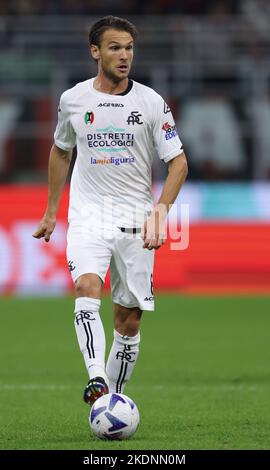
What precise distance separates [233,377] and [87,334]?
3.46 m

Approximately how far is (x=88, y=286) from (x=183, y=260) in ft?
35.2

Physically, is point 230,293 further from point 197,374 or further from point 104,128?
point 104,128

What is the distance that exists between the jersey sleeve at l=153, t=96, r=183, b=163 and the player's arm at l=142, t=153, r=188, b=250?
0.15 ft

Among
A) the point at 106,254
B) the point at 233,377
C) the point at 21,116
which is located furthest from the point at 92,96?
the point at 21,116

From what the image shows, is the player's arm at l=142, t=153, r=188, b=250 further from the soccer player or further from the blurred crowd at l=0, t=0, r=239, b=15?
the blurred crowd at l=0, t=0, r=239, b=15

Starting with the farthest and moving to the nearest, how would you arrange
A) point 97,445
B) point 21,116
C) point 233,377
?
1. point 21,116
2. point 233,377
3. point 97,445

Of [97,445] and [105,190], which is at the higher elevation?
[105,190]

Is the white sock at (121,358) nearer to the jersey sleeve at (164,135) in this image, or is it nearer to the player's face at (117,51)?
the jersey sleeve at (164,135)

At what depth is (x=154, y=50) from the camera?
2009 centimetres

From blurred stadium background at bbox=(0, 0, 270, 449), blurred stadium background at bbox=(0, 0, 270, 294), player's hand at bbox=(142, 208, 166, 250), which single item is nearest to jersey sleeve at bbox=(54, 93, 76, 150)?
player's hand at bbox=(142, 208, 166, 250)

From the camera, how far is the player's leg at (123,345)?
24.3ft

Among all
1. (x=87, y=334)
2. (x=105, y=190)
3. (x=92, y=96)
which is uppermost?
(x=92, y=96)

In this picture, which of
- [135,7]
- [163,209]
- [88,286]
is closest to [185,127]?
[135,7]

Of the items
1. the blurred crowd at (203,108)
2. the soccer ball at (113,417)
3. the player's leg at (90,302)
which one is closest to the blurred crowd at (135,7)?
the blurred crowd at (203,108)
